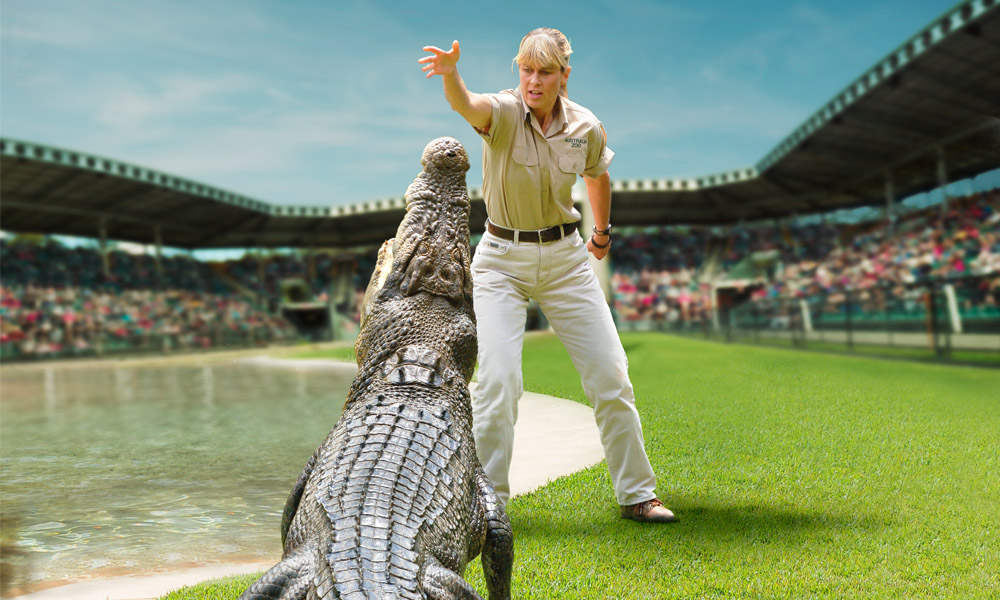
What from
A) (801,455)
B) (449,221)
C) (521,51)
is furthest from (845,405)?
(449,221)

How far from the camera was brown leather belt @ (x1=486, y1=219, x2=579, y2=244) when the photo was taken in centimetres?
252

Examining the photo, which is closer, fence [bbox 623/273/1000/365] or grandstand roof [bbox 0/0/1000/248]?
fence [bbox 623/273/1000/365]

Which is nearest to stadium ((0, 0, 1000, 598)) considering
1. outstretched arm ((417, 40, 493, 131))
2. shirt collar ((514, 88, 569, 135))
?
shirt collar ((514, 88, 569, 135))

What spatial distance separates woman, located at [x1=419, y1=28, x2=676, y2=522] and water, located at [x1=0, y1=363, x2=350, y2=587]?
1.07 metres

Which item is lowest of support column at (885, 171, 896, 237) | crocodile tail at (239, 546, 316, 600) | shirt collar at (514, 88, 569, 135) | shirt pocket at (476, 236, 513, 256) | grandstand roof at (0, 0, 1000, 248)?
crocodile tail at (239, 546, 316, 600)

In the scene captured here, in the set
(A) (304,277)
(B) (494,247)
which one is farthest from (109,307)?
(B) (494,247)

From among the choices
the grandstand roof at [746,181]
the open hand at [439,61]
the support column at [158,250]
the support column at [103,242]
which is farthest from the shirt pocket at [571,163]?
the support column at [158,250]

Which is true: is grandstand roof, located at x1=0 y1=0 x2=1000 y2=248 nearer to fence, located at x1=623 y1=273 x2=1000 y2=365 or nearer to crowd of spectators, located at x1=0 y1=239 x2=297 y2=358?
crowd of spectators, located at x1=0 y1=239 x2=297 y2=358

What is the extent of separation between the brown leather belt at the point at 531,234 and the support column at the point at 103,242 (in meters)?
26.7

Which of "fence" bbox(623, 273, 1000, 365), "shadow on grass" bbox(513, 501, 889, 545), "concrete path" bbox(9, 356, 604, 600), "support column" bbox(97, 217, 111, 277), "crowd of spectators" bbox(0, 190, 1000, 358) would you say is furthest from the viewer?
"support column" bbox(97, 217, 111, 277)

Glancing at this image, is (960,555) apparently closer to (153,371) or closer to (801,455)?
(801,455)

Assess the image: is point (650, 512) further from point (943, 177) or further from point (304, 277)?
point (304, 277)

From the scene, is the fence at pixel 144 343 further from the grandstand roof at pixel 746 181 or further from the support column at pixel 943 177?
the support column at pixel 943 177

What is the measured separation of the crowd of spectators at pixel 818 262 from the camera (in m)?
10.9
